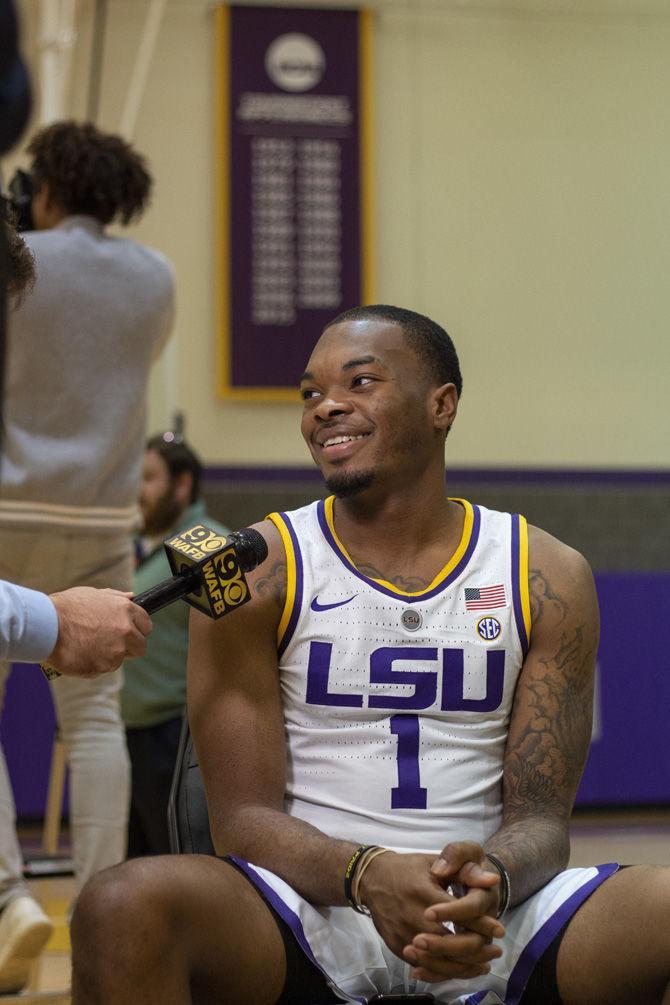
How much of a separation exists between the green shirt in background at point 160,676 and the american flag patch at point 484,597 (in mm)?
1886

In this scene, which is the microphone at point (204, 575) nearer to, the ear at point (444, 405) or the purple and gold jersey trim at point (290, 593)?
the purple and gold jersey trim at point (290, 593)

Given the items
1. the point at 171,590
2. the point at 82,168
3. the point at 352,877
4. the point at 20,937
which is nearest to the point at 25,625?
the point at 171,590

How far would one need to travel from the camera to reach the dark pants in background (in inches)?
143

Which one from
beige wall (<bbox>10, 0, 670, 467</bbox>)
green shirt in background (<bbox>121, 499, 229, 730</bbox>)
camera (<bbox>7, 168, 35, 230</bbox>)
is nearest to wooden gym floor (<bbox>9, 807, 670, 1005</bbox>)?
green shirt in background (<bbox>121, 499, 229, 730</bbox>)

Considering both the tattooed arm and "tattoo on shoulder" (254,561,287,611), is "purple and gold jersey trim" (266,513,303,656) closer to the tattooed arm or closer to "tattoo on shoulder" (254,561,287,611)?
"tattoo on shoulder" (254,561,287,611)

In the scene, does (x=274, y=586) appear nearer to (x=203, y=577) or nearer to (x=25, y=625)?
(x=203, y=577)

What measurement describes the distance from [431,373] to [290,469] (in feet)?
14.1

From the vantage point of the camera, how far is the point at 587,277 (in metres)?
6.79

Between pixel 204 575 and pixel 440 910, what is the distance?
0.48 meters

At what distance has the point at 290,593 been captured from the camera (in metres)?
1.85

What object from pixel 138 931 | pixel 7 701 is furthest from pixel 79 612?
pixel 7 701

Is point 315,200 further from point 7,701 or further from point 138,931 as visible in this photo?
point 138,931

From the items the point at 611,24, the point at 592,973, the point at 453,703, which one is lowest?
the point at 592,973

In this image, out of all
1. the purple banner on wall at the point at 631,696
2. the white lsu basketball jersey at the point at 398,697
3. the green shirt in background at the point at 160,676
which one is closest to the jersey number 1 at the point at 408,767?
the white lsu basketball jersey at the point at 398,697
